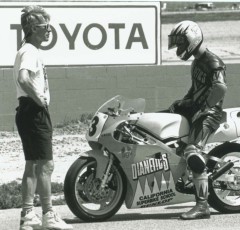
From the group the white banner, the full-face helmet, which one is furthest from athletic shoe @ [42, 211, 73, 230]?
the white banner

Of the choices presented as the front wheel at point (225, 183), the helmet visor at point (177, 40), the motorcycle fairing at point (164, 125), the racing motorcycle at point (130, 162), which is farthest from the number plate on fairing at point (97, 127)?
the front wheel at point (225, 183)

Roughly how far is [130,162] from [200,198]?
0.69 m

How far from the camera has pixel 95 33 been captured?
15.0m

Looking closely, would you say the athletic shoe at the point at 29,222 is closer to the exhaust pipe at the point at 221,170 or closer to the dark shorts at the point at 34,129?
the dark shorts at the point at 34,129

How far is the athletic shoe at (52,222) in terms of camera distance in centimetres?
Answer: 778

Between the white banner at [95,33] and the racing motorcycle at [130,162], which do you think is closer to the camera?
the racing motorcycle at [130,162]

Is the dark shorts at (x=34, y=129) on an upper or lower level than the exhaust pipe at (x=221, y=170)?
upper

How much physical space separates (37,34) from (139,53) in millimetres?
7540

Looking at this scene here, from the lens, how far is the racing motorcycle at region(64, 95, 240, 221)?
8203 millimetres

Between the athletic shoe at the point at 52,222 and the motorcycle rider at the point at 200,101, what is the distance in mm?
1158

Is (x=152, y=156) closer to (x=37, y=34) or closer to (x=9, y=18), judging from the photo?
(x=37, y=34)

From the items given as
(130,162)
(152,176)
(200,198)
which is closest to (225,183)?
(200,198)

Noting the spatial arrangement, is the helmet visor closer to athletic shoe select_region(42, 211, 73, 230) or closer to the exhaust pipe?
the exhaust pipe

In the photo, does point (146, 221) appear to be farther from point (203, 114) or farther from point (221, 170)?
point (203, 114)
